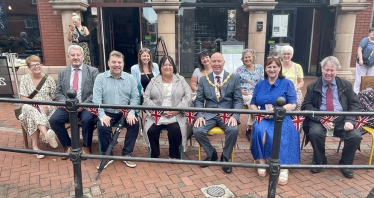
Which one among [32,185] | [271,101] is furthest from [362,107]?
[32,185]

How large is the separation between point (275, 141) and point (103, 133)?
2.30m

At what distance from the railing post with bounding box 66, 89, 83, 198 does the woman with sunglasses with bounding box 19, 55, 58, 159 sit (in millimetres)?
1512

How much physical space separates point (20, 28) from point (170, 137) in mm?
7073

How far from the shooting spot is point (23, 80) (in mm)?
4293

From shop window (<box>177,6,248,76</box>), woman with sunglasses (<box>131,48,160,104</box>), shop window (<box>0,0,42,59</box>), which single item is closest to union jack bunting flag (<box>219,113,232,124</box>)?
woman with sunglasses (<box>131,48,160,104</box>)

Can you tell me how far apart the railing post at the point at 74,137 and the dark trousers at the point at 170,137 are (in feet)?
3.98

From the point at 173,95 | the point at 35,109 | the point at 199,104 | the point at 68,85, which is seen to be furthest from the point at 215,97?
the point at 35,109

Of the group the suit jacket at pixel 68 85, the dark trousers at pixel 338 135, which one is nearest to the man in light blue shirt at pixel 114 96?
the suit jacket at pixel 68 85

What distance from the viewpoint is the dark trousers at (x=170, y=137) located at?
3953 millimetres

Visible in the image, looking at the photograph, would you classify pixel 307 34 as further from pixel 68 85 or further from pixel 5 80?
pixel 5 80

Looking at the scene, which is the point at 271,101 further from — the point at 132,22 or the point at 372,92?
the point at 132,22

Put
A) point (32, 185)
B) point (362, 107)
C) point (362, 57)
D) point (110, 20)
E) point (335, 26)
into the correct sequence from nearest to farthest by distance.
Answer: point (32, 185)
point (362, 107)
point (362, 57)
point (335, 26)
point (110, 20)

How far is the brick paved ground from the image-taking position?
331 cm

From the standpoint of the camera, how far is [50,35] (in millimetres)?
8445
